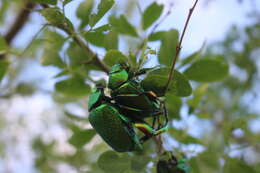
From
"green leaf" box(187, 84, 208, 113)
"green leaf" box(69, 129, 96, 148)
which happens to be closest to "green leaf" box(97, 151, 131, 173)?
"green leaf" box(69, 129, 96, 148)

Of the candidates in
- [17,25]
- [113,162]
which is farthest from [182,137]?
[17,25]

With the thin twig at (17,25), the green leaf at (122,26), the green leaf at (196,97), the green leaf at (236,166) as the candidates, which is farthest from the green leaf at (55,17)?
the thin twig at (17,25)

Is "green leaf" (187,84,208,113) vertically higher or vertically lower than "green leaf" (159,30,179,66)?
lower

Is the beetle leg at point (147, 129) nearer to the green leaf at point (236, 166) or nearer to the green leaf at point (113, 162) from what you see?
the green leaf at point (113, 162)

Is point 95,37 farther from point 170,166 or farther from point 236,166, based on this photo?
point 236,166

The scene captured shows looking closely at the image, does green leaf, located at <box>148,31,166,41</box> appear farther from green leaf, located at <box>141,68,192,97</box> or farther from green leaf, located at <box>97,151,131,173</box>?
green leaf, located at <box>97,151,131,173</box>
